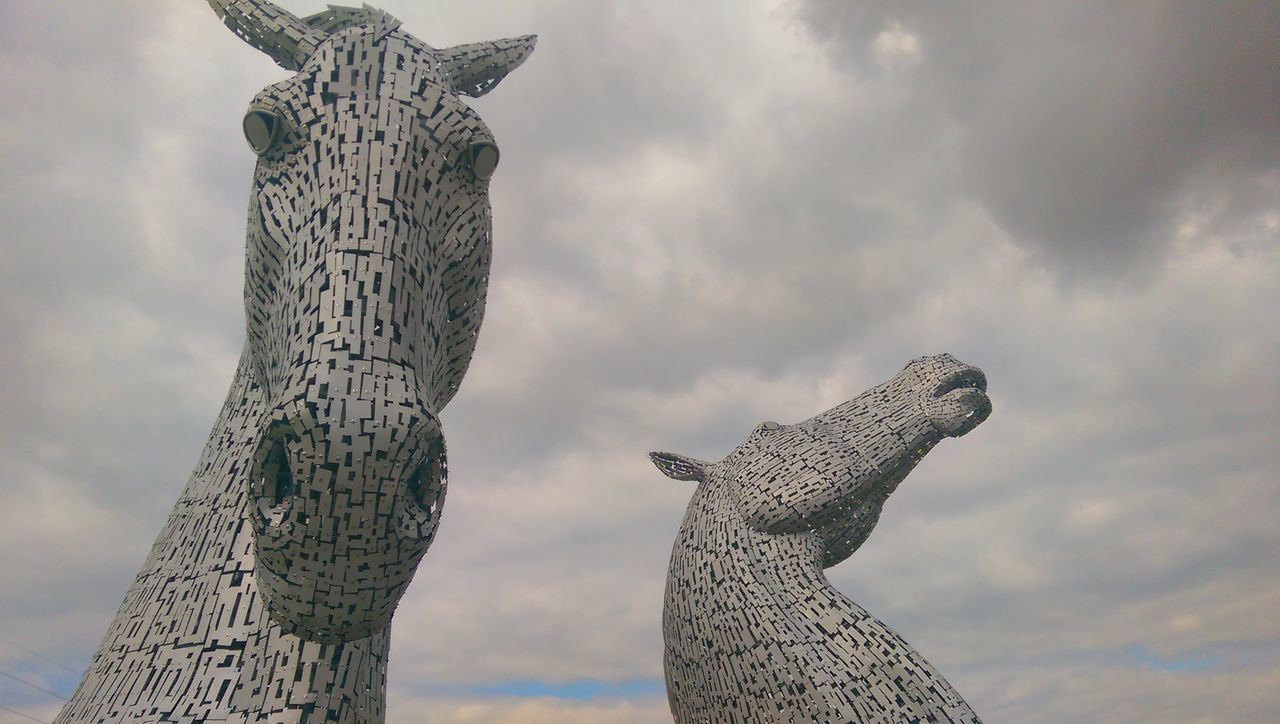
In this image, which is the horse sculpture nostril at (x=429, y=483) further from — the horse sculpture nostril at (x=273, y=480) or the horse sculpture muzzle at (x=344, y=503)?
the horse sculpture nostril at (x=273, y=480)

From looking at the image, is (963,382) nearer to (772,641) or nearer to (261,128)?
(772,641)

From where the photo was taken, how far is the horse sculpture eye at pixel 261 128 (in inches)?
69.2

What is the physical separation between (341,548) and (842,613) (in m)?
3.24

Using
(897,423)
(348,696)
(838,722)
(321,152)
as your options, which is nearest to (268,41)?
(321,152)

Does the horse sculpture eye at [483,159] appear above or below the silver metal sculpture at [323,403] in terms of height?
above

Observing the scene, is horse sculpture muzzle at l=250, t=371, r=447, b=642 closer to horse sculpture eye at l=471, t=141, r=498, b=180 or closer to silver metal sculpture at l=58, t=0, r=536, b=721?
silver metal sculpture at l=58, t=0, r=536, b=721

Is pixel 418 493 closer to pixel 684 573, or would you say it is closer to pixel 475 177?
pixel 475 177

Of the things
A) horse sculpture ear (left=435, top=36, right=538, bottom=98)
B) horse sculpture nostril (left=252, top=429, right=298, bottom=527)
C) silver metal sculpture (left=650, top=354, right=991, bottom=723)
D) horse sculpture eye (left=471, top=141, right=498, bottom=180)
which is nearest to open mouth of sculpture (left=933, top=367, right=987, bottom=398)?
silver metal sculpture (left=650, top=354, right=991, bottom=723)

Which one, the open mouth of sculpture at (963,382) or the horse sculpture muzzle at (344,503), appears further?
the open mouth of sculpture at (963,382)

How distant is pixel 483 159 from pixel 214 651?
114 cm

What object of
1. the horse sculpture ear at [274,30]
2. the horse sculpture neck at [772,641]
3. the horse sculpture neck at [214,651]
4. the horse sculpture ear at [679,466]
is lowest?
the horse sculpture neck at [214,651]

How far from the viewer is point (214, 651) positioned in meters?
1.65

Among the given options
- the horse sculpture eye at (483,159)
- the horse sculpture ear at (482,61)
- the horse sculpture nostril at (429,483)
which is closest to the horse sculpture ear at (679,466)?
the horse sculpture ear at (482,61)

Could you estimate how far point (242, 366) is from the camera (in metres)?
2.09
